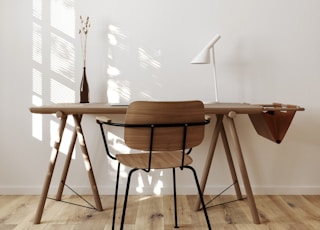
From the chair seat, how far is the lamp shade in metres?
0.71

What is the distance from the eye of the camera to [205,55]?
2570mm

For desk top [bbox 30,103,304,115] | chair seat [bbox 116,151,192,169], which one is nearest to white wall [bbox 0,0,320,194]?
desk top [bbox 30,103,304,115]

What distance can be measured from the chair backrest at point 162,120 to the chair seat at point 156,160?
0.12m

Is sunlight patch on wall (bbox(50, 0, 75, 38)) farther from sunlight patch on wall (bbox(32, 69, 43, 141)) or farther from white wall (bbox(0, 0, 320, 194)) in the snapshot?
sunlight patch on wall (bbox(32, 69, 43, 141))

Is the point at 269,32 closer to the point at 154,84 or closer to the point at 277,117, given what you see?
the point at 277,117

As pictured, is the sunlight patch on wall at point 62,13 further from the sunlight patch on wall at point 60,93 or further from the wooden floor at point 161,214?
the wooden floor at point 161,214

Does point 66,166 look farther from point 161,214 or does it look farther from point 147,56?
point 147,56

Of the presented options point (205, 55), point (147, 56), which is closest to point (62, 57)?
point (147, 56)

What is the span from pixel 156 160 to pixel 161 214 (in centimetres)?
54

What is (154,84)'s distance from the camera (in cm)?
281

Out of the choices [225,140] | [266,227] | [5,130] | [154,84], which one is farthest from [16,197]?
[266,227]

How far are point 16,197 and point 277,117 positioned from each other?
1960 millimetres

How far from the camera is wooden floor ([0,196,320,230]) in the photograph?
224 cm

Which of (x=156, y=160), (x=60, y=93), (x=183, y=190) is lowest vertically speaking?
(x=183, y=190)
